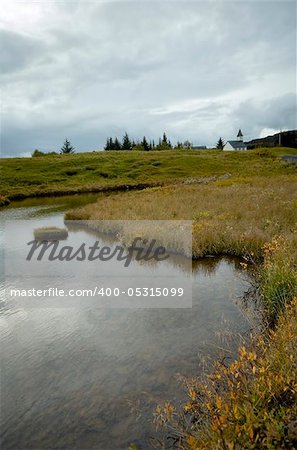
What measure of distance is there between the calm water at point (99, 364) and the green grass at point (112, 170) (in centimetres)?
4711

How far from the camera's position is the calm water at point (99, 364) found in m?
5.94

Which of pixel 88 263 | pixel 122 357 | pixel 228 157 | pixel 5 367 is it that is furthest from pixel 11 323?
pixel 228 157

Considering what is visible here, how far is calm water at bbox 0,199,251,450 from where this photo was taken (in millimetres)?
5941

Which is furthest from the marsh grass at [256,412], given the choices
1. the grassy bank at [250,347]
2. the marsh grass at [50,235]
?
the marsh grass at [50,235]

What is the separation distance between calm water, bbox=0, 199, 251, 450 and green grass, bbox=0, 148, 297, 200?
47105 millimetres

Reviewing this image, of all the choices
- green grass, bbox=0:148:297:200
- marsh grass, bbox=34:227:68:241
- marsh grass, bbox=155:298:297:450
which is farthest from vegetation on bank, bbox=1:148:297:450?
marsh grass, bbox=34:227:68:241

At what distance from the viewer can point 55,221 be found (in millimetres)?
28406

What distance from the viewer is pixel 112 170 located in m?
77.6

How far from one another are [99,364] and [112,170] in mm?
71575

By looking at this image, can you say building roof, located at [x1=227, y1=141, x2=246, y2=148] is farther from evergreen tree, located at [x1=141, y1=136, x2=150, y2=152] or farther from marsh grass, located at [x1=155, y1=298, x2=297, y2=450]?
marsh grass, located at [x1=155, y1=298, x2=297, y2=450]

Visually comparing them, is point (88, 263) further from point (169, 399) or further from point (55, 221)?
point (55, 221)

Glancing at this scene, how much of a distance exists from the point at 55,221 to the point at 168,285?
17.8m

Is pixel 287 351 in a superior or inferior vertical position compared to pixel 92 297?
superior

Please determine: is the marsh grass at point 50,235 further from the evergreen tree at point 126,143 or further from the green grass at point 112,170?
the evergreen tree at point 126,143
